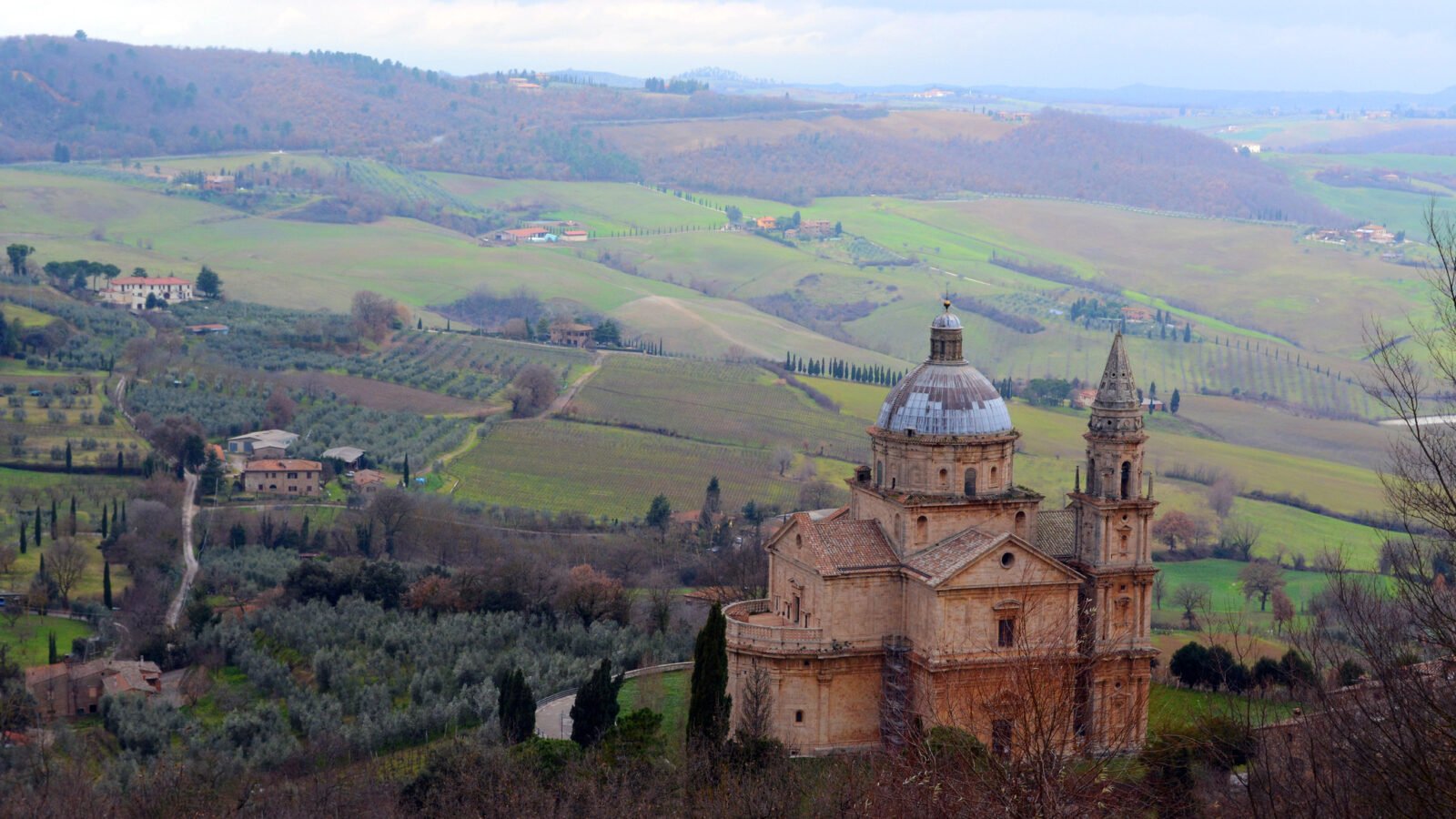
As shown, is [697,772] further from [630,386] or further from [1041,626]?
[630,386]

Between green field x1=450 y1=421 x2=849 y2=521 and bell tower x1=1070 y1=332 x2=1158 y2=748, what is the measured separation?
44.3 metres

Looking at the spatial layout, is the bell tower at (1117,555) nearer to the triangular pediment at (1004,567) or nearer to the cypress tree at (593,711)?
the triangular pediment at (1004,567)

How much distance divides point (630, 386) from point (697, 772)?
75.4m

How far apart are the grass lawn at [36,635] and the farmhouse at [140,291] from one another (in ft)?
Answer: 203

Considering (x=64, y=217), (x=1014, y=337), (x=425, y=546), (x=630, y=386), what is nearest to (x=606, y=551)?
(x=425, y=546)

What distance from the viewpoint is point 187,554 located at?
86.2 metres

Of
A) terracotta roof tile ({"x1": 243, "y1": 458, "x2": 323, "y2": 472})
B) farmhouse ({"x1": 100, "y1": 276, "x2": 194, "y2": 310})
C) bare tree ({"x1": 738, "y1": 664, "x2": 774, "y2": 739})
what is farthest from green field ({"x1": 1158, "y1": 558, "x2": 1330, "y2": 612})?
farmhouse ({"x1": 100, "y1": 276, "x2": 194, "y2": 310})

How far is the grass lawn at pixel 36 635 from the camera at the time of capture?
70.3 meters

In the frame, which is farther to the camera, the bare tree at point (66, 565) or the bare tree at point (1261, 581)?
the bare tree at point (1261, 581)

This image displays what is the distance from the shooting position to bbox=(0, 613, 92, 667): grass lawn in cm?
7031

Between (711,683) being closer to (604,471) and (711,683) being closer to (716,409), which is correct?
(604,471)

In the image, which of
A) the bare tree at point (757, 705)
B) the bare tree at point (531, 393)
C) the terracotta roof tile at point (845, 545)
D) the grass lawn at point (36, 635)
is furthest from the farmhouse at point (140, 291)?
the bare tree at point (757, 705)

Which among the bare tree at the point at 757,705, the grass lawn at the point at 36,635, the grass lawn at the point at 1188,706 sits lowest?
the grass lawn at the point at 36,635

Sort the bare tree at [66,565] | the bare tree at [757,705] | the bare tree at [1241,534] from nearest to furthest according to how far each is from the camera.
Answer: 1. the bare tree at [757,705]
2. the bare tree at [66,565]
3. the bare tree at [1241,534]
